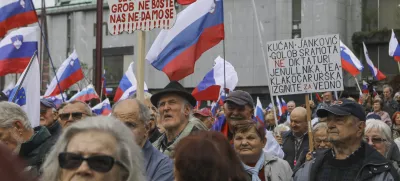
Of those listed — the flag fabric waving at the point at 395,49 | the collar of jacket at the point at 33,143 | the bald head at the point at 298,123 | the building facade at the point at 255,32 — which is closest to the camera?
the collar of jacket at the point at 33,143

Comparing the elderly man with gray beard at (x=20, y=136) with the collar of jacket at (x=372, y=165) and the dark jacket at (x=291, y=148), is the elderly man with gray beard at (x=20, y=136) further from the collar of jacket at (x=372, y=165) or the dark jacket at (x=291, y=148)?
the dark jacket at (x=291, y=148)

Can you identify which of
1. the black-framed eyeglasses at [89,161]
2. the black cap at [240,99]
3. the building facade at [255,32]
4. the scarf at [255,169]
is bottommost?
the scarf at [255,169]

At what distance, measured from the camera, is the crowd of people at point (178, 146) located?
2637mm

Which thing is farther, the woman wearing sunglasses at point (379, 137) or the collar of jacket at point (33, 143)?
the woman wearing sunglasses at point (379, 137)

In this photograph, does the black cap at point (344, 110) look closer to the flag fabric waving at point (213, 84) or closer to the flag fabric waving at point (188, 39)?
the flag fabric waving at point (188, 39)

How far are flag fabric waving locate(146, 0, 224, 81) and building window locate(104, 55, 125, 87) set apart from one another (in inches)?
1413

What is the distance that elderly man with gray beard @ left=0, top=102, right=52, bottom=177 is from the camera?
4.60 metres

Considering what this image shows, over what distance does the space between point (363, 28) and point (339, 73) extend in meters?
30.5

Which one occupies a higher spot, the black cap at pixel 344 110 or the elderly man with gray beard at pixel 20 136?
the black cap at pixel 344 110

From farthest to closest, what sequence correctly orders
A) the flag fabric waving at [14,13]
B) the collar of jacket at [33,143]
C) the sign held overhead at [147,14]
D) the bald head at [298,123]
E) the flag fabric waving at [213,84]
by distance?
the flag fabric waving at [213,84], the flag fabric waving at [14,13], the bald head at [298,123], the sign held overhead at [147,14], the collar of jacket at [33,143]

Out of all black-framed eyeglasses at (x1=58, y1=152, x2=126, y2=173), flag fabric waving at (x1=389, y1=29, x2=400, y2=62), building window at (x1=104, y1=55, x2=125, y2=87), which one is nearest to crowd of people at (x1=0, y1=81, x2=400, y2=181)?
black-framed eyeglasses at (x1=58, y1=152, x2=126, y2=173)

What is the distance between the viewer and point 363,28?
37.5 meters

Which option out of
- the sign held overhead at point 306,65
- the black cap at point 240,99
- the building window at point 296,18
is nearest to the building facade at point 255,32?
the building window at point 296,18

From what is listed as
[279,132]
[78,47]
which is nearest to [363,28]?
[78,47]
